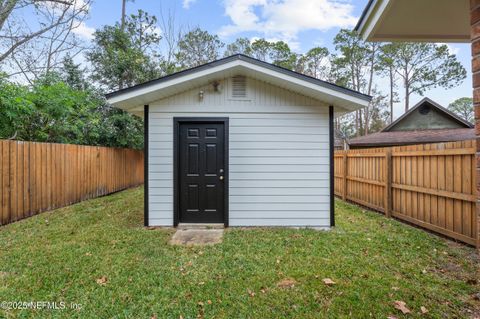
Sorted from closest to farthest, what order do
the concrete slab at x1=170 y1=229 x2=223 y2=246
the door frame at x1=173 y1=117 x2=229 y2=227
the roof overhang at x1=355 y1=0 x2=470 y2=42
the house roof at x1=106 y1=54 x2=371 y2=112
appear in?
the roof overhang at x1=355 y1=0 x2=470 y2=42
the concrete slab at x1=170 y1=229 x2=223 y2=246
the house roof at x1=106 y1=54 x2=371 y2=112
the door frame at x1=173 y1=117 x2=229 y2=227

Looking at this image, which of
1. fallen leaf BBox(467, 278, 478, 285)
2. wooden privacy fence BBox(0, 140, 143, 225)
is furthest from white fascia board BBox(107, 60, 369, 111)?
fallen leaf BBox(467, 278, 478, 285)

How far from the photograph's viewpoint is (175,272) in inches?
119

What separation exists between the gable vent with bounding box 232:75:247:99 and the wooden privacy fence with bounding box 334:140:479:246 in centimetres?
352

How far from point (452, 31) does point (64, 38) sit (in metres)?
12.2

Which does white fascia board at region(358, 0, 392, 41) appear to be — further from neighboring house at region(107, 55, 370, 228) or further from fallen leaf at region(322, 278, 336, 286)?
fallen leaf at region(322, 278, 336, 286)

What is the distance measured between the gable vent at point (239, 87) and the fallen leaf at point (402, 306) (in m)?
3.90

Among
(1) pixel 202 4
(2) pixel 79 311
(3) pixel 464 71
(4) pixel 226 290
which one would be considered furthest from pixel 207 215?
(3) pixel 464 71

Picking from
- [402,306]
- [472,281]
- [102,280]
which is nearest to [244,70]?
[102,280]

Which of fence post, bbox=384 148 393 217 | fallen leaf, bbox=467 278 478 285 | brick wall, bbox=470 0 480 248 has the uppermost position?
brick wall, bbox=470 0 480 248

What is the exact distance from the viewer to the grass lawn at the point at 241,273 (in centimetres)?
235

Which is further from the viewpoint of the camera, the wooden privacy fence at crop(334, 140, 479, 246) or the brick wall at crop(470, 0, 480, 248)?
the wooden privacy fence at crop(334, 140, 479, 246)

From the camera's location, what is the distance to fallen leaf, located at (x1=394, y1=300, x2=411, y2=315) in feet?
7.47

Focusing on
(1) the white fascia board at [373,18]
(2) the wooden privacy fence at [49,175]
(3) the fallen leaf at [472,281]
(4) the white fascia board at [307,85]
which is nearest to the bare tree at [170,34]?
(2) the wooden privacy fence at [49,175]

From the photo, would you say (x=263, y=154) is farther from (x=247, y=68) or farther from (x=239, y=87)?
(x=247, y=68)
